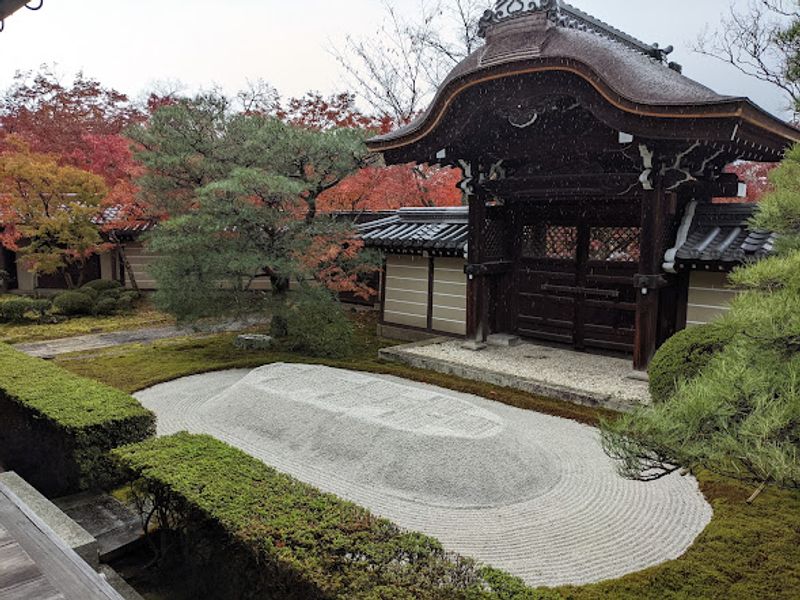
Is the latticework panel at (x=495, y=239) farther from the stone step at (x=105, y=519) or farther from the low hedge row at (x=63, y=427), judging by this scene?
the stone step at (x=105, y=519)

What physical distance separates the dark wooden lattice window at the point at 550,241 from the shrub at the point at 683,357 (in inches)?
162

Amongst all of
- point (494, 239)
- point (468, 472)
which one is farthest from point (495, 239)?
point (468, 472)

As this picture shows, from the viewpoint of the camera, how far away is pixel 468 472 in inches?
235

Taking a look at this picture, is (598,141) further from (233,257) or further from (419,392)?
(233,257)

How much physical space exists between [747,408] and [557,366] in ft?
25.8

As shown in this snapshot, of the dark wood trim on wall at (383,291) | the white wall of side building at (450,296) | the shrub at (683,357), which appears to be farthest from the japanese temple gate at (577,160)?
the dark wood trim on wall at (383,291)

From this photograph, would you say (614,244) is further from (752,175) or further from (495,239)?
(752,175)

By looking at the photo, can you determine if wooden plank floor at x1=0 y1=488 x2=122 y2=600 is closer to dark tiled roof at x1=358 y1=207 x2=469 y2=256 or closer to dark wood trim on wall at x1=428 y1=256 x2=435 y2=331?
dark tiled roof at x1=358 y1=207 x2=469 y2=256

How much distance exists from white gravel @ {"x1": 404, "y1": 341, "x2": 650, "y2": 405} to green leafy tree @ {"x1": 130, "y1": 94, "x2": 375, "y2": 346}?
2711mm

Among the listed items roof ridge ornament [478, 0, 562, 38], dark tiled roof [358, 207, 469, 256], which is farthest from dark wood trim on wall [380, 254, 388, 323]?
roof ridge ornament [478, 0, 562, 38]

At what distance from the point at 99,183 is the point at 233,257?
337 inches

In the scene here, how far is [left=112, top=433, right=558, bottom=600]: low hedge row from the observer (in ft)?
9.83

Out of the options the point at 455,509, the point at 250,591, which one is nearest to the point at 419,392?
the point at 455,509

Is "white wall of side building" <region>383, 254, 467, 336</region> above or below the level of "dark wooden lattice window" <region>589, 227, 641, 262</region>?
below
